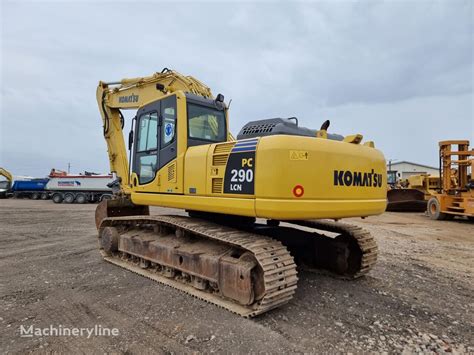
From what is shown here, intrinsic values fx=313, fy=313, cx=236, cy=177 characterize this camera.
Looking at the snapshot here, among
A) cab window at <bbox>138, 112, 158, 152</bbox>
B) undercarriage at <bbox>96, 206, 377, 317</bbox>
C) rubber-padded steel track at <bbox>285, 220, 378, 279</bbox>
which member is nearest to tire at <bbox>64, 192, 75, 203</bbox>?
undercarriage at <bbox>96, 206, 377, 317</bbox>

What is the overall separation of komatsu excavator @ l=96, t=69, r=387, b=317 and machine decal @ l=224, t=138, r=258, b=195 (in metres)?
0.02

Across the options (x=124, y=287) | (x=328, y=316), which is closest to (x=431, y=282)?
(x=328, y=316)

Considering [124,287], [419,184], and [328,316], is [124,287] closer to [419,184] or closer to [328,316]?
[328,316]

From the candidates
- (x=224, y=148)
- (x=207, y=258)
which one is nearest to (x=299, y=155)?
(x=224, y=148)

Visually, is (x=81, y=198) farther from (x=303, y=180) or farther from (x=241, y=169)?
(x=303, y=180)

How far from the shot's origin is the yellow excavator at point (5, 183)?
33.1 metres

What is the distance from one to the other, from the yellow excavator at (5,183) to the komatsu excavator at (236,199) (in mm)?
33886

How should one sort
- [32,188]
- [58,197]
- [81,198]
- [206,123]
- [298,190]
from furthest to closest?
[32,188] < [58,197] < [81,198] < [206,123] < [298,190]

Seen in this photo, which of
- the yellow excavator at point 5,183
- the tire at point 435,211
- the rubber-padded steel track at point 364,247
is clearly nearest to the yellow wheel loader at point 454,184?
the tire at point 435,211

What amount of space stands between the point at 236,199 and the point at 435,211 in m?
14.5

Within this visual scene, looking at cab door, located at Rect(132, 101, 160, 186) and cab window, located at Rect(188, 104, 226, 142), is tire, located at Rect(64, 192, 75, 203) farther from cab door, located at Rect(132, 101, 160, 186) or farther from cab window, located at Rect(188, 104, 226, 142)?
cab window, located at Rect(188, 104, 226, 142)

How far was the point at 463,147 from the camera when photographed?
14297 mm

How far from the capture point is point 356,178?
4.09 m

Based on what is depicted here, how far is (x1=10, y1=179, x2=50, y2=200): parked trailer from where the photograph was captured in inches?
1219
